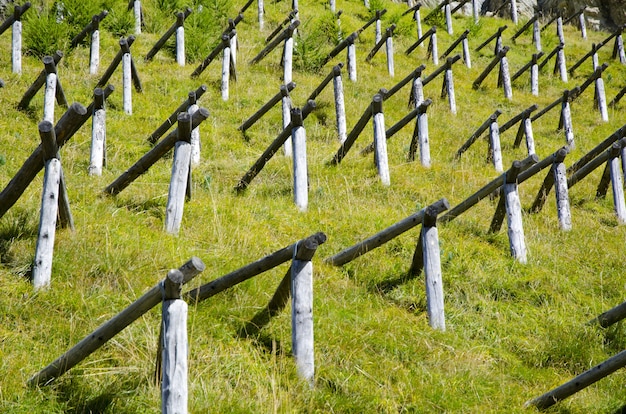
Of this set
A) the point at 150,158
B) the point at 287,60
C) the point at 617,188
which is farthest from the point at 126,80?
the point at 617,188

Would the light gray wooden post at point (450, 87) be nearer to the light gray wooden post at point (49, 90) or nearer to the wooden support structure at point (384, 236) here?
the light gray wooden post at point (49, 90)

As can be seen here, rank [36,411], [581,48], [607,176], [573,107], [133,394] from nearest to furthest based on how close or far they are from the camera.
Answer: [36,411], [133,394], [607,176], [573,107], [581,48]

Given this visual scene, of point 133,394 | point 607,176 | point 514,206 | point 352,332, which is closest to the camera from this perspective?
point 133,394

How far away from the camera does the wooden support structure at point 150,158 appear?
635 cm

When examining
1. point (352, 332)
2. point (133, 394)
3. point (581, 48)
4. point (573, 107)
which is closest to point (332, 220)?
point (352, 332)

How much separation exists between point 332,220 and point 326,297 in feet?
6.01

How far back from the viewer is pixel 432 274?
18.1 ft

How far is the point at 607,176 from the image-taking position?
9.61 metres

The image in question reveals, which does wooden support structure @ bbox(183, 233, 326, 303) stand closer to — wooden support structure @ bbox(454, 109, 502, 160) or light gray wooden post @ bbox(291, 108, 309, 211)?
light gray wooden post @ bbox(291, 108, 309, 211)

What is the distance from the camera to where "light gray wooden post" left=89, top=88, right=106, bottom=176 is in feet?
25.0

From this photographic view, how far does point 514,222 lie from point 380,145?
2.42m

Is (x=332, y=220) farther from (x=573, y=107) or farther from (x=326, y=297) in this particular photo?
(x=573, y=107)

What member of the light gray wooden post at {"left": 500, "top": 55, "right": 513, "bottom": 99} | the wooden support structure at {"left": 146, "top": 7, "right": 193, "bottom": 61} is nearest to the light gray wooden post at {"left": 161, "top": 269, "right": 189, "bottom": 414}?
the wooden support structure at {"left": 146, "top": 7, "right": 193, "bottom": 61}

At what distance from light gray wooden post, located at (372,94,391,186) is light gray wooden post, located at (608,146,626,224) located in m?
3.07
